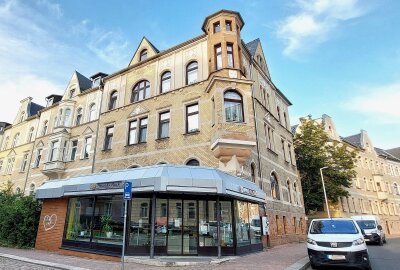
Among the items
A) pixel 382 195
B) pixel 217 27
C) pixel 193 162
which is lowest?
pixel 193 162

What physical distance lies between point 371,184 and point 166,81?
139 feet

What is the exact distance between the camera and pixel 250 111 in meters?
16.5

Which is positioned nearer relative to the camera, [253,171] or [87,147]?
[253,171]

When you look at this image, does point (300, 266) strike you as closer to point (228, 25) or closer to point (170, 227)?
point (170, 227)

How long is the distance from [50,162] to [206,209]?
18.8m

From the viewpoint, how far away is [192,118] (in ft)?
61.3

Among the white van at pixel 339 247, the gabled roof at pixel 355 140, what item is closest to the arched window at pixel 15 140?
the white van at pixel 339 247

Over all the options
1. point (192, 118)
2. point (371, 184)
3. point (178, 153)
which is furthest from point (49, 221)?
point (371, 184)

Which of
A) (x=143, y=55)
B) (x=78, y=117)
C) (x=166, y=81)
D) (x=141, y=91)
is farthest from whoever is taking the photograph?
(x=78, y=117)

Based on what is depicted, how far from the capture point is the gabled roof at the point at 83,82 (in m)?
28.8

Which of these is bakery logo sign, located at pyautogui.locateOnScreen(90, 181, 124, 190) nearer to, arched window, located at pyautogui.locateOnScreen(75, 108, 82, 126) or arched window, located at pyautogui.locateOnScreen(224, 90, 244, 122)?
arched window, located at pyautogui.locateOnScreen(224, 90, 244, 122)

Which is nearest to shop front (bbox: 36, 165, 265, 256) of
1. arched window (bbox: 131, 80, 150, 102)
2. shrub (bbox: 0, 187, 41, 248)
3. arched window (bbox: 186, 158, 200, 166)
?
arched window (bbox: 186, 158, 200, 166)

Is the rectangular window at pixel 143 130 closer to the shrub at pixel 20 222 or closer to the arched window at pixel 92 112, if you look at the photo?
the arched window at pixel 92 112

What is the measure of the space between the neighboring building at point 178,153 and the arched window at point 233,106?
0.21 feet
